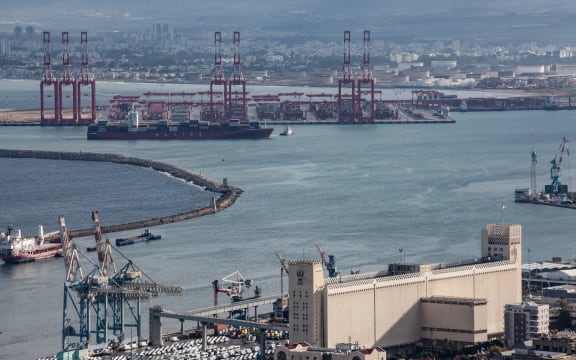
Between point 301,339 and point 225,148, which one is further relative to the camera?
point 225,148

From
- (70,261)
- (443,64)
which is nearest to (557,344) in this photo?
(70,261)

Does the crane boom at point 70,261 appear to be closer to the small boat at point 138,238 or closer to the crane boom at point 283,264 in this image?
the crane boom at point 283,264

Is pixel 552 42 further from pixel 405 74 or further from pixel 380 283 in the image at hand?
pixel 380 283

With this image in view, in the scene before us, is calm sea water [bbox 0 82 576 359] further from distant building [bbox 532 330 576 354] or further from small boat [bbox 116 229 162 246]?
distant building [bbox 532 330 576 354]

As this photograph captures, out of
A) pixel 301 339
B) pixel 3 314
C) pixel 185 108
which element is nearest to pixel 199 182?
pixel 3 314

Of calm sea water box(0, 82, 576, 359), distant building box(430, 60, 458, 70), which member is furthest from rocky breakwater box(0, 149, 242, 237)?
distant building box(430, 60, 458, 70)

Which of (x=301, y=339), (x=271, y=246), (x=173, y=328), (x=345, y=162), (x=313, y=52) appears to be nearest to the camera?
(x=301, y=339)

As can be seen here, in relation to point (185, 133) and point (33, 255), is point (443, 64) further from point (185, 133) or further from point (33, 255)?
point (33, 255)

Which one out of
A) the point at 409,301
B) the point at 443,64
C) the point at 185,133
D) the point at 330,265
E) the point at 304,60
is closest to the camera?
the point at 409,301
